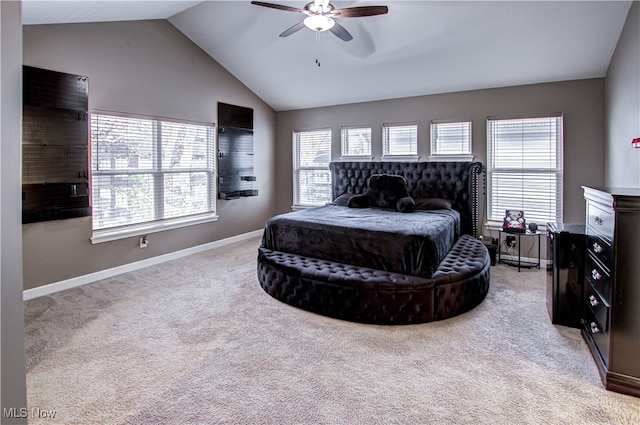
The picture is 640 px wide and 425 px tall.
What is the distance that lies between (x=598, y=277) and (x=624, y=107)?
2.17 metres

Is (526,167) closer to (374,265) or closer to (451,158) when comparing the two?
(451,158)

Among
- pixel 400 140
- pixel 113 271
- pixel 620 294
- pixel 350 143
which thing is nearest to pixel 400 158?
pixel 400 140

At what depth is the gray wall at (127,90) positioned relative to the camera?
3.75 m

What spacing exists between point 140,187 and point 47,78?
5.30 feet

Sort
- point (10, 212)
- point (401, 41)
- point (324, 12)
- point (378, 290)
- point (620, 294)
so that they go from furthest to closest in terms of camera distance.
Result: 1. point (401, 41)
2. point (324, 12)
3. point (378, 290)
4. point (620, 294)
5. point (10, 212)

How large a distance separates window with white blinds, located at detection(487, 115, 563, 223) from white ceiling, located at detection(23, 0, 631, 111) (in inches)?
25.2

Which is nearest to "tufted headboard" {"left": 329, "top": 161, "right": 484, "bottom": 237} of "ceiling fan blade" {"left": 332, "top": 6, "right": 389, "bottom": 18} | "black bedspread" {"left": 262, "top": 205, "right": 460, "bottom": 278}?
Result: "black bedspread" {"left": 262, "top": 205, "right": 460, "bottom": 278}

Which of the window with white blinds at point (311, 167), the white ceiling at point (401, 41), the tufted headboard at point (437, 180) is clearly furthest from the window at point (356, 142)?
the white ceiling at point (401, 41)

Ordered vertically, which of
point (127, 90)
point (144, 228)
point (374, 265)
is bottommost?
point (374, 265)

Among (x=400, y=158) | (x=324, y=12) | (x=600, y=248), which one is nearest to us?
(x=600, y=248)

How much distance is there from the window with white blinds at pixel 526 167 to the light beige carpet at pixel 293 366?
5.75ft

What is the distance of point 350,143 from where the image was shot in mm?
6461

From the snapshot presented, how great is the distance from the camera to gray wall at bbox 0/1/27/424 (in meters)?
1.18

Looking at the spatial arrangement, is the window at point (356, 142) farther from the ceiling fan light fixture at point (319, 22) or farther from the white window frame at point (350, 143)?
the ceiling fan light fixture at point (319, 22)
